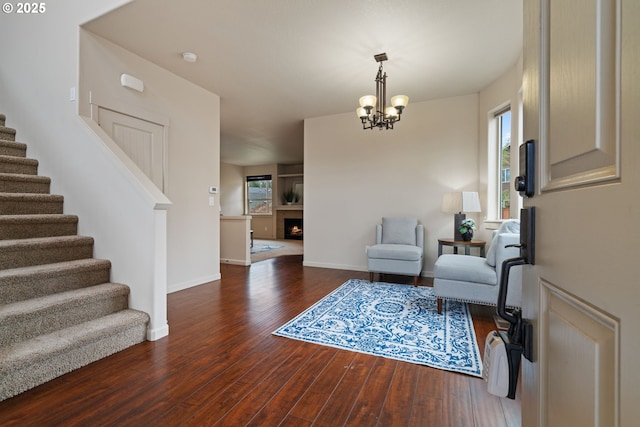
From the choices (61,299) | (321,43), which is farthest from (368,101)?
(61,299)

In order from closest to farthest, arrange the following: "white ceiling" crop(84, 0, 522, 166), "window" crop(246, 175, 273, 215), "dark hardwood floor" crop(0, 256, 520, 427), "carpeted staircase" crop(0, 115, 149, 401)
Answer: "dark hardwood floor" crop(0, 256, 520, 427)
"carpeted staircase" crop(0, 115, 149, 401)
"white ceiling" crop(84, 0, 522, 166)
"window" crop(246, 175, 273, 215)

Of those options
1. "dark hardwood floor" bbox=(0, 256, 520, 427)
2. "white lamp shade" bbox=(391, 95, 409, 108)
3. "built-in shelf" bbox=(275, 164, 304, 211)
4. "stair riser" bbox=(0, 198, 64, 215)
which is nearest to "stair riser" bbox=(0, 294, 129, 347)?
"dark hardwood floor" bbox=(0, 256, 520, 427)

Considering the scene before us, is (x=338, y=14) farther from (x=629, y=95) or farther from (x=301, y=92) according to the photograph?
(x=629, y=95)

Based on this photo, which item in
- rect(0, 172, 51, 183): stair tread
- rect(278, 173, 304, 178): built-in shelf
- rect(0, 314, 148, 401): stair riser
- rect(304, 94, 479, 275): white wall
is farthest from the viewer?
rect(278, 173, 304, 178): built-in shelf

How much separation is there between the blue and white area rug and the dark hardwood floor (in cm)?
12

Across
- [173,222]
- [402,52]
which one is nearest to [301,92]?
[402,52]

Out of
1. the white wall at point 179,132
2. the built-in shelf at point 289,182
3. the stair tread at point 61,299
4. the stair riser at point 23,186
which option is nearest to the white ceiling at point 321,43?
the white wall at point 179,132

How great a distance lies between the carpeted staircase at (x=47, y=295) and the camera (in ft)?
5.74

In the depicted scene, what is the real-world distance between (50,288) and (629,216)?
3029 millimetres

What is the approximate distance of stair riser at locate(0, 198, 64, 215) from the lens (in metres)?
2.52

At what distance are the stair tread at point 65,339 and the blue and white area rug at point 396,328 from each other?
3.81 feet

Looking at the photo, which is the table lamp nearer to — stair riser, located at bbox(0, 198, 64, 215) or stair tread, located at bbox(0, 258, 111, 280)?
stair tread, located at bbox(0, 258, 111, 280)

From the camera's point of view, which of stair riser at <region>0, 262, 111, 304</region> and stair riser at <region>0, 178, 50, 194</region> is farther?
stair riser at <region>0, 178, 50, 194</region>

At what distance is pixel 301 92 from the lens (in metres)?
4.19
